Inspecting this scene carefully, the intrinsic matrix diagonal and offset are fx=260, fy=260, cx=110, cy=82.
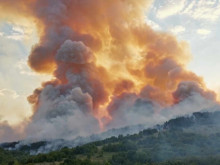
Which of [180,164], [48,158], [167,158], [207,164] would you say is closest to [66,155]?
[48,158]

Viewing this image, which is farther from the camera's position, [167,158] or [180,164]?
[167,158]

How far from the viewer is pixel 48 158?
159250mm

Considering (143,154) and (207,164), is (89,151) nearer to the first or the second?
(143,154)

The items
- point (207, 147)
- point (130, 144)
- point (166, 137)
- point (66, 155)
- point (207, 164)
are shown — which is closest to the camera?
Answer: point (207, 164)

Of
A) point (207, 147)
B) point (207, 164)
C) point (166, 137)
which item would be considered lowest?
point (207, 164)

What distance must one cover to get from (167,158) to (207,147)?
107 ft

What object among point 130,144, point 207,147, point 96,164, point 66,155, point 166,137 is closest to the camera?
point 96,164

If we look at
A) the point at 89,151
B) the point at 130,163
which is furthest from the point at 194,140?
the point at 89,151

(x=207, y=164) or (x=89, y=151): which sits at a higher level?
(x=89, y=151)

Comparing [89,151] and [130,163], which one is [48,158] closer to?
[89,151]

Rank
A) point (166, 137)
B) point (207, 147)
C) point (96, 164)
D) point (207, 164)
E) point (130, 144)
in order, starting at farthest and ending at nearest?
point (166, 137)
point (130, 144)
point (207, 147)
point (96, 164)
point (207, 164)

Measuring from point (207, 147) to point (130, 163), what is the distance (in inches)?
1972

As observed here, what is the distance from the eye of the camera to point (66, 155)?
170 m

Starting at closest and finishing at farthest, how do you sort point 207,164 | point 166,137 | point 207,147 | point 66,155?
point 207,164
point 207,147
point 66,155
point 166,137
